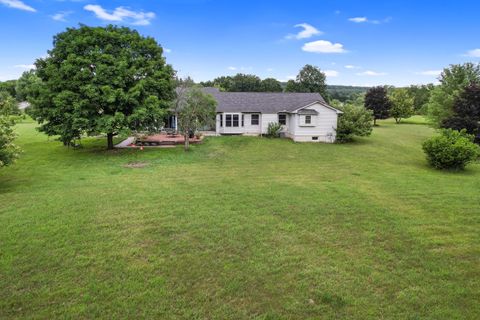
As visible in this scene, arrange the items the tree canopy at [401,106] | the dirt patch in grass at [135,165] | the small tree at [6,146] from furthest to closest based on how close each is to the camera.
→ the tree canopy at [401,106]
the dirt patch in grass at [135,165]
the small tree at [6,146]

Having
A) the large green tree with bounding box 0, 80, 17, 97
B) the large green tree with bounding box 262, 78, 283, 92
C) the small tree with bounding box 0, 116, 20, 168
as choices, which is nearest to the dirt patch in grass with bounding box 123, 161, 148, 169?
the small tree with bounding box 0, 116, 20, 168

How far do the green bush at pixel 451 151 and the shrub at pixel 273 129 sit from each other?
12.9 meters

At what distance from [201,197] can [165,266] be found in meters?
4.94

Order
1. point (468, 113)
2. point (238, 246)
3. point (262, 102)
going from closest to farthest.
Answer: point (238, 246) → point (468, 113) → point (262, 102)

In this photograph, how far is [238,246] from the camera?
7.30 m

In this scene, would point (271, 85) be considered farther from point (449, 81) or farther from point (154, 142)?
point (154, 142)

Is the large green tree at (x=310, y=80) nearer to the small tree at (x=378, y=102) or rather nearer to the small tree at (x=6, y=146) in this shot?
the small tree at (x=378, y=102)

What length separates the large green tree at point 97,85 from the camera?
18828mm

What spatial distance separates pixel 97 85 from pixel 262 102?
15.9 m

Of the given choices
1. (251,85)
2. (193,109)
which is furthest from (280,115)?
(251,85)

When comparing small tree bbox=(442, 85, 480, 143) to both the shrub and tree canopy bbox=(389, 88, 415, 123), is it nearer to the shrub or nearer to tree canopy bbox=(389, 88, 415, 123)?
the shrub

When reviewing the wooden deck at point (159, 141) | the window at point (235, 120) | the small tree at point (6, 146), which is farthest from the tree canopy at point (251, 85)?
the small tree at point (6, 146)

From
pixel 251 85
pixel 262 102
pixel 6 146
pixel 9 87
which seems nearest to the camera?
pixel 6 146

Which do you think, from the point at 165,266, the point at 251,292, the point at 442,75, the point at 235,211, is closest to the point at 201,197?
the point at 235,211
